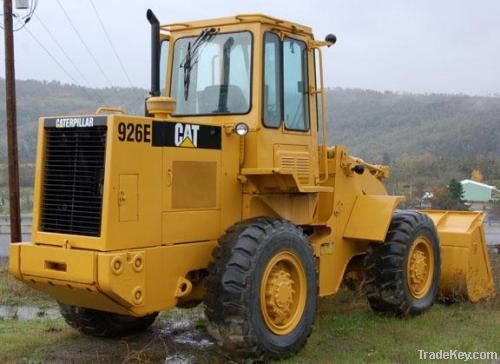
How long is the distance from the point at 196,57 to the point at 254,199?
5.20ft

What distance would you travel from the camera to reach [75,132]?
20.6 feet

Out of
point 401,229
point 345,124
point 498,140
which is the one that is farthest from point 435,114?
point 401,229

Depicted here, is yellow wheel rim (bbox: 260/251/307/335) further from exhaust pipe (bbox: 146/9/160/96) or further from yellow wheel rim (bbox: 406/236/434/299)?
yellow wheel rim (bbox: 406/236/434/299)

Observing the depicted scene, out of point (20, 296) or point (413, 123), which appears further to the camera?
point (413, 123)

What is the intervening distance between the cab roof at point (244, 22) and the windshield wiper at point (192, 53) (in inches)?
4.1

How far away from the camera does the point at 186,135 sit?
6.61 m

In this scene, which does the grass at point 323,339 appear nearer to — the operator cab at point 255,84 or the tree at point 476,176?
the operator cab at point 255,84

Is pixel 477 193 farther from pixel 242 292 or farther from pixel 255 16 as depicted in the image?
pixel 242 292

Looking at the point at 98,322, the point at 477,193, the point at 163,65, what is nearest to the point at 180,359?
the point at 98,322

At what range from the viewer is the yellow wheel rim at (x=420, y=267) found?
883 centimetres

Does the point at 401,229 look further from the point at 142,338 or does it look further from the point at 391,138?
the point at 391,138

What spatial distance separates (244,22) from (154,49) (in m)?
1.05

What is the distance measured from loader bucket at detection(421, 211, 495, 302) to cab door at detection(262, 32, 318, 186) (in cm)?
283

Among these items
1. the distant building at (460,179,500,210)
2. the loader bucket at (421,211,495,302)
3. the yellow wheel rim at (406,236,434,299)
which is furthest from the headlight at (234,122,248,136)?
the distant building at (460,179,500,210)
